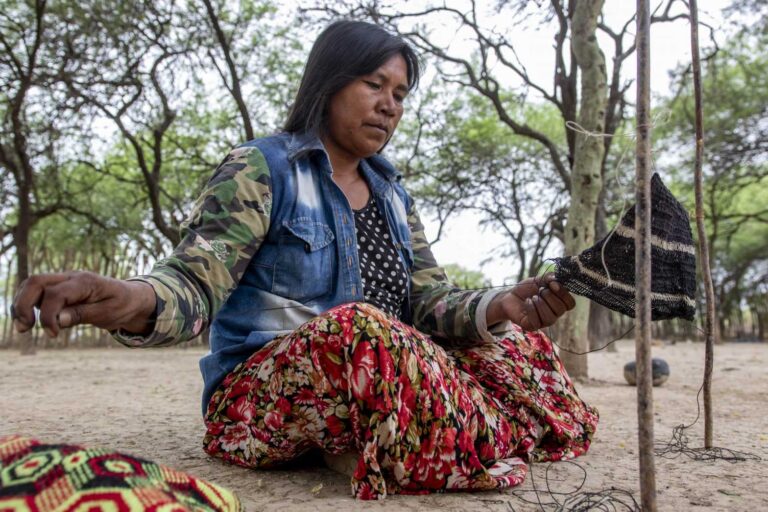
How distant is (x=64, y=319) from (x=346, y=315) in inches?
28.0

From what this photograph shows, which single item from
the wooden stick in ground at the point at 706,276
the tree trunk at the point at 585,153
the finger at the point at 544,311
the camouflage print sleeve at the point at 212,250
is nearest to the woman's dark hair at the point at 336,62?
the camouflage print sleeve at the point at 212,250

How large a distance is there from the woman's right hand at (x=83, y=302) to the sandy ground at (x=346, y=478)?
66 centimetres

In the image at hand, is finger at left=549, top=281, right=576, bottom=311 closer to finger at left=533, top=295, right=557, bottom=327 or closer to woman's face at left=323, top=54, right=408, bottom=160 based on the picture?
finger at left=533, top=295, right=557, bottom=327

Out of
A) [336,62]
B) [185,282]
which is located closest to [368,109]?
[336,62]

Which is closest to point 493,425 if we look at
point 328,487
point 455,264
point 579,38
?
point 328,487

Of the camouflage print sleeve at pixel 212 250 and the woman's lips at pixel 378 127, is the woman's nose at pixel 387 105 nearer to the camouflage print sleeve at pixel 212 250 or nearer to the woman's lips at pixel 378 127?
the woman's lips at pixel 378 127

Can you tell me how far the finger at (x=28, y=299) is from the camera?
3.65 ft

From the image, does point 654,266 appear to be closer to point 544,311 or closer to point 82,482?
point 544,311

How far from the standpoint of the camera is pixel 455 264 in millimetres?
28859

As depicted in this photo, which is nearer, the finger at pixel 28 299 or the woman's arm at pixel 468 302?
the finger at pixel 28 299

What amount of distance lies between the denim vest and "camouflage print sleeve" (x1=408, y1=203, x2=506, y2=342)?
0.36 meters

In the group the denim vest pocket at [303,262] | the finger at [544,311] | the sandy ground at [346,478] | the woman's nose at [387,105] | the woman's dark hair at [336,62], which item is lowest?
the sandy ground at [346,478]

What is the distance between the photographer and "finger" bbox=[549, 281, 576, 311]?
178 centimetres

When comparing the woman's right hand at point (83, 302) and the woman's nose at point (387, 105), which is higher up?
the woman's nose at point (387, 105)
